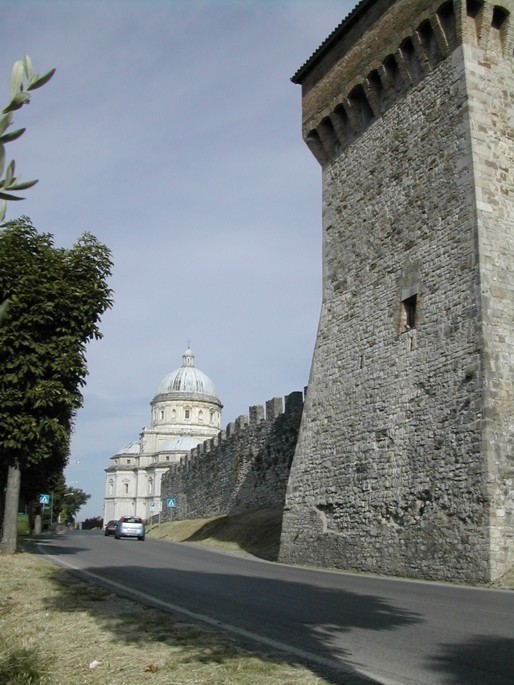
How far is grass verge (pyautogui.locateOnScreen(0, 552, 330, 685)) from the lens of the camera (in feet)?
16.2

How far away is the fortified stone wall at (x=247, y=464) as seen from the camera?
97.5 ft

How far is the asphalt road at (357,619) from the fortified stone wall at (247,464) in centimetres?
1555

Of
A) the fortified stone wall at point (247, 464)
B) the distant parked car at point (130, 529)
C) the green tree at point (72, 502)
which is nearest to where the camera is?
the fortified stone wall at point (247, 464)

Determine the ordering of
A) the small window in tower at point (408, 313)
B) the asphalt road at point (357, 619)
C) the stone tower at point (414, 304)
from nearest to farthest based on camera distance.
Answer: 1. the asphalt road at point (357, 619)
2. the stone tower at point (414, 304)
3. the small window in tower at point (408, 313)

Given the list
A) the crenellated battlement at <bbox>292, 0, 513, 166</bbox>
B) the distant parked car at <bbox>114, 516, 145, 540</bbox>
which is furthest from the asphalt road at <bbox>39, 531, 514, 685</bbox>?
the distant parked car at <bbox>114, 516, 145, 540</bbox>

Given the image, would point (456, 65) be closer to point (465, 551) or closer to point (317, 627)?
point (465, 551)

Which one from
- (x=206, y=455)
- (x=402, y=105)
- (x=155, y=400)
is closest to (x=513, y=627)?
(x=402, y=105)

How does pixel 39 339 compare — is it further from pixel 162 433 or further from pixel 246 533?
pixel 162 433

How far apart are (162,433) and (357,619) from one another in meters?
89.7

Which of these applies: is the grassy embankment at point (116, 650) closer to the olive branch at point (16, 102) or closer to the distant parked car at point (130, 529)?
the olive branch at point (16, 102)

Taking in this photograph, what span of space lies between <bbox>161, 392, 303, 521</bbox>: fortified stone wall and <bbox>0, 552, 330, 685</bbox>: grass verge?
21.2 metres

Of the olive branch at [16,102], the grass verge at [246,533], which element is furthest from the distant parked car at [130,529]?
the olive branch at [16,102]

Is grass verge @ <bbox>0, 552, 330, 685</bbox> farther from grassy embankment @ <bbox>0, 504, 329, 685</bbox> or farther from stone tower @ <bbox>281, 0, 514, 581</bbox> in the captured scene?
stone tower @ <bbox>281, 0, 514, 581</bbox>

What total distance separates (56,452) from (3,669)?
1715 cm
